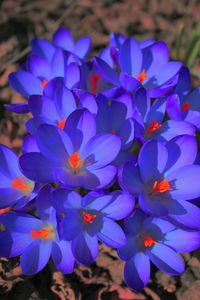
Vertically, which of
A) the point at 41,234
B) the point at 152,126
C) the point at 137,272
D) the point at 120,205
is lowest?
the point at 137,272

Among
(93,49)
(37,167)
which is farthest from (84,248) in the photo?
(93,49)

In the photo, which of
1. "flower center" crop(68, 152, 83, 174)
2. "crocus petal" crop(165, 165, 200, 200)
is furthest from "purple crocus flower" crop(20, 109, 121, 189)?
"crocus petal" crop(165, 165, 200, 200)

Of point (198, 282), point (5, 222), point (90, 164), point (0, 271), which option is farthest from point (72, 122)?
point (198, 282)

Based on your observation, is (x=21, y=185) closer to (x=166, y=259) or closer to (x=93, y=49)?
(x=166, y=259)

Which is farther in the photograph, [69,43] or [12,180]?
[69,43]

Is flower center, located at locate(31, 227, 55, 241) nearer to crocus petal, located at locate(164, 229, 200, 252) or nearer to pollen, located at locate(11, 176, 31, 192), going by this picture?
pollen, located at locate(11, 176, 31, 192)

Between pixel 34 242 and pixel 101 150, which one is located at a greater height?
pixel 101 150

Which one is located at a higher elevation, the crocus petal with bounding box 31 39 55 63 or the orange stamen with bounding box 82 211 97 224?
the crocus petal with bounding box 31 39 55 63
